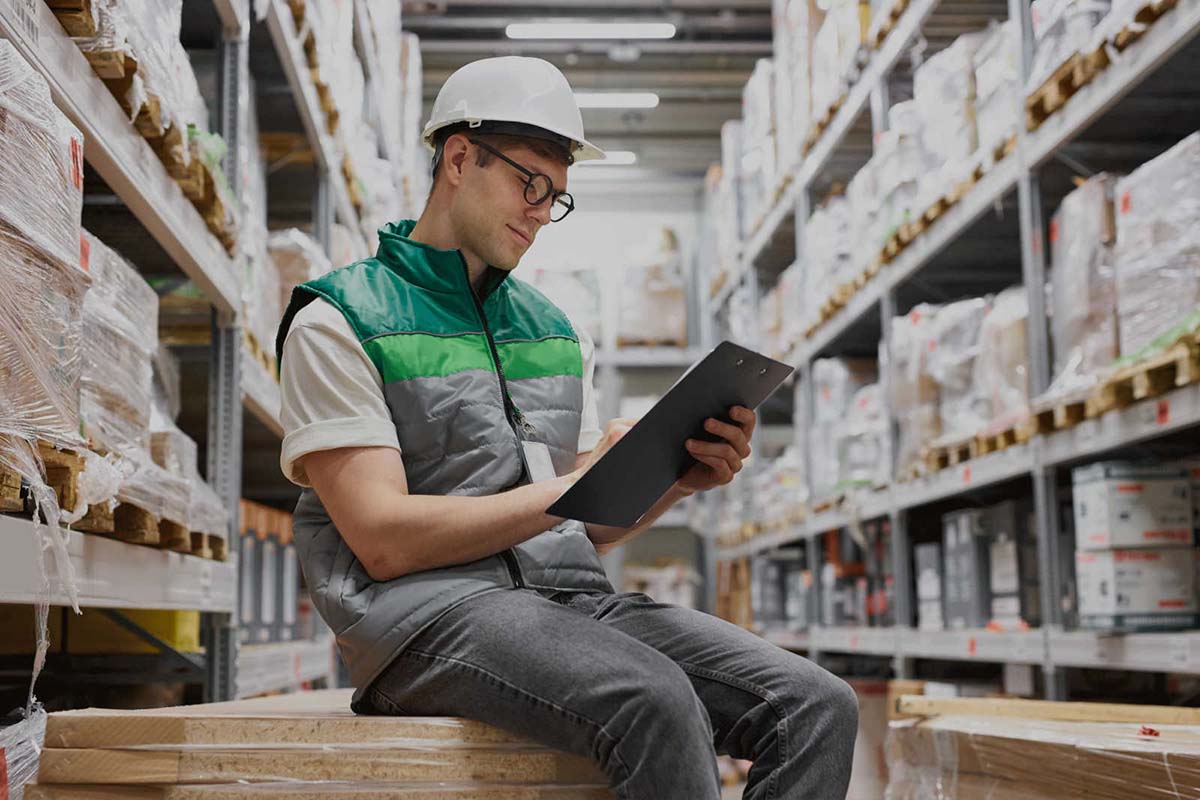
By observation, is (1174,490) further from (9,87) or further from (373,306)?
(9,87)

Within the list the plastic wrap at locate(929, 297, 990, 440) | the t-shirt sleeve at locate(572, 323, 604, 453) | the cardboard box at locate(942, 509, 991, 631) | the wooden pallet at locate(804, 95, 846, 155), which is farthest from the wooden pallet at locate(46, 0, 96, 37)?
the wooden pallet at locate(804, 95, 846, 155)

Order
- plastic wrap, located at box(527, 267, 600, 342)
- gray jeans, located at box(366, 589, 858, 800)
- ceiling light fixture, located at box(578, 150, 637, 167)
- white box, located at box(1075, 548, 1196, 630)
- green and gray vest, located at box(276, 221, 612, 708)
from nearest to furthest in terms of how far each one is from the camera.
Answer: gray jeans, located at box(366, 589, 858, 800), green and gray vest, located at box(276, 221, 612, 708), white box, located at box(1075, 548, 1196, 630), plastic wrap, located at box(527, 267, 600, 342), ceiling light fixture, located at box(578, 150, 637, 167)

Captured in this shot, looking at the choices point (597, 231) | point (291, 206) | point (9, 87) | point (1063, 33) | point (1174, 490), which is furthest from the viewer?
point (597, 231)

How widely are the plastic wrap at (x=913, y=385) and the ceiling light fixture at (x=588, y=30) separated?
504cm

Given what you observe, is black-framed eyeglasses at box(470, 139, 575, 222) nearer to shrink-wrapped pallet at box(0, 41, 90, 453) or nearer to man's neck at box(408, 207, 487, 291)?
man's neck at box(408, 207, 487, 291)

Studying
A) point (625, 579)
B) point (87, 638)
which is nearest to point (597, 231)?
point (625, 579)

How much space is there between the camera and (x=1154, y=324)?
390 cm

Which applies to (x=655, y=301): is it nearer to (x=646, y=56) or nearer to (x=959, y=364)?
(x=646, y=56)

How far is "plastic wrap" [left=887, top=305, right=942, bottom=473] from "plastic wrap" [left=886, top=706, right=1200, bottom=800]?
9.29 feet

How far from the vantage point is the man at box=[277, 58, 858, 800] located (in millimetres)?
2039

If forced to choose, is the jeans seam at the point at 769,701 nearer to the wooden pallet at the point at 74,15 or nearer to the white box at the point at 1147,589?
the wooden pallet at the point at 74,15

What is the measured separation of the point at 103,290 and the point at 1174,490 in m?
3.10

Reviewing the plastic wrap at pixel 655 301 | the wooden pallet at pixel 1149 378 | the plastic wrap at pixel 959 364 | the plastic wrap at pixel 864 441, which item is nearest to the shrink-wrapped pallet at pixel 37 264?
the wooden pallet at pixel 1149 378

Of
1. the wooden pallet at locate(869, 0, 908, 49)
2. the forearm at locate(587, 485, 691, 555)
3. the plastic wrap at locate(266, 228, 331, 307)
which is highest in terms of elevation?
the wooden pallet at locate(869, 0, 908, 49)
